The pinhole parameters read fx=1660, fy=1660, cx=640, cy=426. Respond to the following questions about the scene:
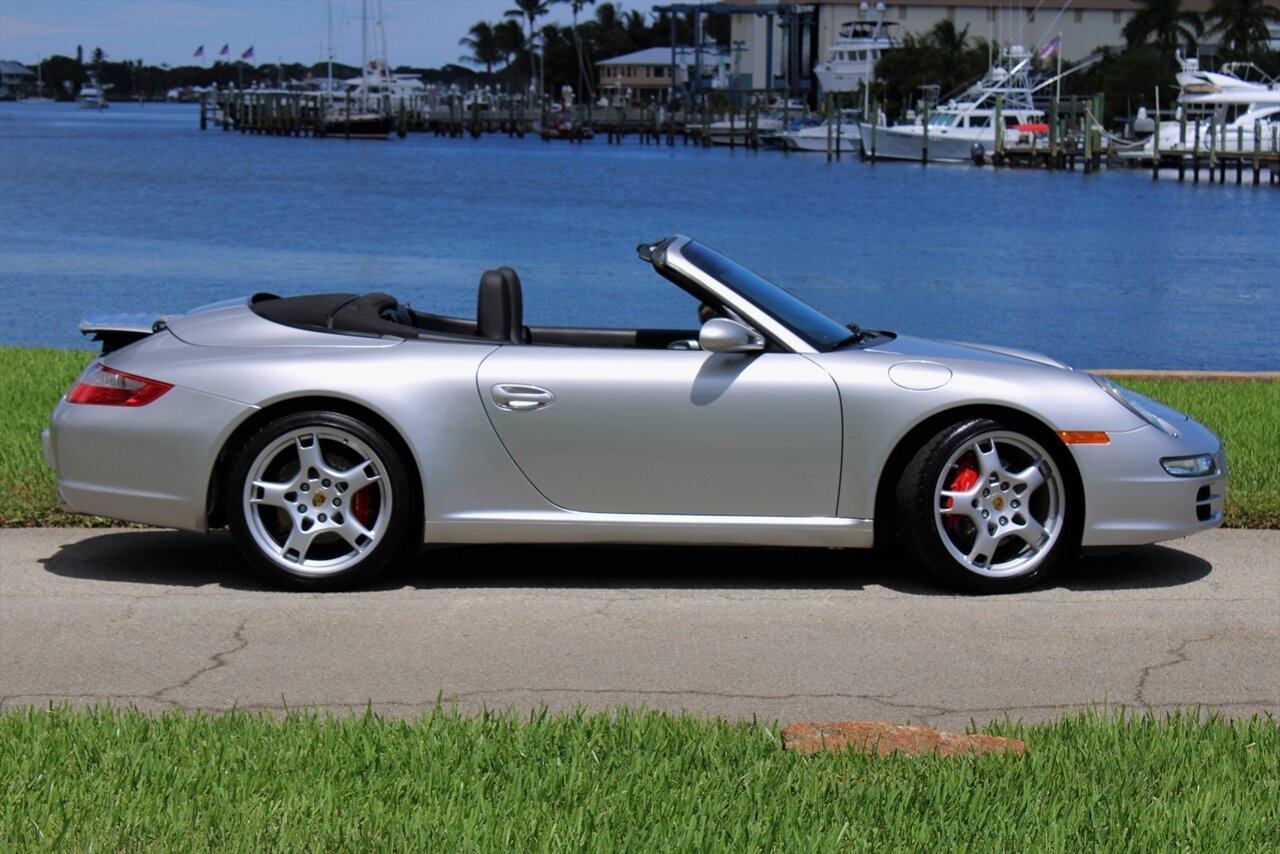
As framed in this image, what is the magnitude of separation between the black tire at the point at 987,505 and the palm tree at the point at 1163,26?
105 meters

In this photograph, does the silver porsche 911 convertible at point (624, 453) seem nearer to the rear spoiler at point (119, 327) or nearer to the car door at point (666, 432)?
the car door at point (666, 432)

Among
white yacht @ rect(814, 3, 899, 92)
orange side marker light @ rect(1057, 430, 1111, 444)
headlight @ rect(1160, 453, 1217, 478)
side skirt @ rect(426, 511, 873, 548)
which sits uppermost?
white yacht @ rect(814, 3, 899, 92)

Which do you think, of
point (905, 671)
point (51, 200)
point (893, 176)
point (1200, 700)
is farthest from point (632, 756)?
point (893, 176)

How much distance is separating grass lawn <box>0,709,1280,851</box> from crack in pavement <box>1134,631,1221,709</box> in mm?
571

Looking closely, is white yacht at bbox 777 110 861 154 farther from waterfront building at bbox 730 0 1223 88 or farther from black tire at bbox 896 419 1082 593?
black tire at bbox 896 419 1082 593

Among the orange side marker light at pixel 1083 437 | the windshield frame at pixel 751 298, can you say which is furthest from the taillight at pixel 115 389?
the orange side marker light at pixel 1083 437

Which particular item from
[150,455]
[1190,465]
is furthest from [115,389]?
[1190,465]

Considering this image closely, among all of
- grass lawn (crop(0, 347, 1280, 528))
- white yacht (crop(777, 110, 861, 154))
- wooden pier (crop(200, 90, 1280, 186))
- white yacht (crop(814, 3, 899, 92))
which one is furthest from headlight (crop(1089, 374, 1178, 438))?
white yacht (crop(814, 3, 899, 92))

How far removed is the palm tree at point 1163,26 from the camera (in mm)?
104375

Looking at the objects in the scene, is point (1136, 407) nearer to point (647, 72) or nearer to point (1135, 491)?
point (1135, 491)

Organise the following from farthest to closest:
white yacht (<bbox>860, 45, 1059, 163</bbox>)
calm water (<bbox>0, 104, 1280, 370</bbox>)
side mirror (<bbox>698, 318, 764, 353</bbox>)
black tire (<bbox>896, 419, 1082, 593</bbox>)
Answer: white yacht (<bbox>860, 45, 1059, 163</bbox>) → calm water (<bbox>0, 104, 1280, 370</bbox>) → black tire (<bbox>896, 419, 1082, 593</bbox>) → side mirror (<bbox>698, 318, 764, 353</bbox>)

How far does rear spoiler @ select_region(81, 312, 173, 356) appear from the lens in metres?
6.93

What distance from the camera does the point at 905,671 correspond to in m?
5.30

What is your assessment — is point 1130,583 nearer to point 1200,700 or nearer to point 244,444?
point 1200,700
